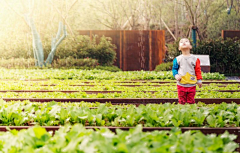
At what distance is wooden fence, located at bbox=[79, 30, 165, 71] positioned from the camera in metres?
22.4

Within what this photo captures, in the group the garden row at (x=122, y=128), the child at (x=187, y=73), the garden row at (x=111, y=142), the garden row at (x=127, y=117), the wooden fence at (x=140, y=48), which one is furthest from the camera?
the wooden fence at (x=140, y=48)

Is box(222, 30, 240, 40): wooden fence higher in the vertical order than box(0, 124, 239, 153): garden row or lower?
higher

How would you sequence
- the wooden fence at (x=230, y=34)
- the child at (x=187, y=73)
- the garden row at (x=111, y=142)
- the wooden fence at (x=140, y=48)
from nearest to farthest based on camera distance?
1. the garden row at (x=111, y=142)
2. the child at (x=187, y=73)
3. the wooden fence at (x=230, y=34)
4. the wooden fence at (x=140, y=48)

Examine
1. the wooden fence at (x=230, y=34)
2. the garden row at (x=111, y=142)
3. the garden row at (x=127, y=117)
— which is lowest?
the garden row at (x=127, y=117)

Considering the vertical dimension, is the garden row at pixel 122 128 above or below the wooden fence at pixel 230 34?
below

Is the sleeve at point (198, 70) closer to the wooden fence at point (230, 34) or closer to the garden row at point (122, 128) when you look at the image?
the garden row at point (122, 128)

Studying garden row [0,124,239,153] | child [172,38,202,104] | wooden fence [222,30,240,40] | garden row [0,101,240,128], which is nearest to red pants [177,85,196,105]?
child [172,38,202,104]

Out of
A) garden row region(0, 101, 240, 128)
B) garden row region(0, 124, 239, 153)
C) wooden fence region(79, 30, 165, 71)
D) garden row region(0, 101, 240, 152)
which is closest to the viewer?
garden row region(0, 124, 239, 153)

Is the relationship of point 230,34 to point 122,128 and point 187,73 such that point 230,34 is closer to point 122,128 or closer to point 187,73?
point 187,73

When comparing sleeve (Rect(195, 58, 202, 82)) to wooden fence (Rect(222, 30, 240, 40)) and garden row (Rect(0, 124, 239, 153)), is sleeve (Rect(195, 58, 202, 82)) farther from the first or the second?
wooden fence (Rect(222, 30, 240, 40))

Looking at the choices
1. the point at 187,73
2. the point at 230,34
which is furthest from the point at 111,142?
the point at 230,34

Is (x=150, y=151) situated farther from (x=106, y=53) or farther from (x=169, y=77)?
(x=106, y=53)

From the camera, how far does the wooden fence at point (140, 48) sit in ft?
73.4

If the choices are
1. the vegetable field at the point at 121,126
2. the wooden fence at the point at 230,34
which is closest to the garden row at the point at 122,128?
the vegetable field at the point at 121,126
